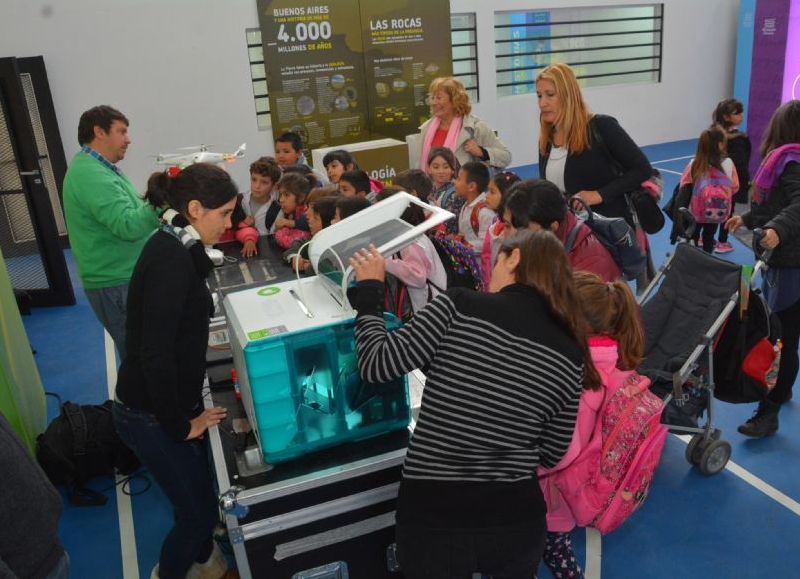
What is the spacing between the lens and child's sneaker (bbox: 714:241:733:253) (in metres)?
6.47

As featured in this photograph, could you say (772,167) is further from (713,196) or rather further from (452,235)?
(713,196)

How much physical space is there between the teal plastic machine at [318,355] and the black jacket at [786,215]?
2.03m

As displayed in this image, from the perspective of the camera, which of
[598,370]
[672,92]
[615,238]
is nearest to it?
[598,370]

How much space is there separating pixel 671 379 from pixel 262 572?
204cm

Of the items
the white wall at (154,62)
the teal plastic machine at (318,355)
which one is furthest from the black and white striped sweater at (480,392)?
the white wall at (154,62)

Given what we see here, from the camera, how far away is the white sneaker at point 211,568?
2.62 m

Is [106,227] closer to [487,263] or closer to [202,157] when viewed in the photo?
[202,157]

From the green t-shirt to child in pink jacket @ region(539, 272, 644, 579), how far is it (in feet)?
7.06

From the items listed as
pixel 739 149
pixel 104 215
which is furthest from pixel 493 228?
pixel 739 149

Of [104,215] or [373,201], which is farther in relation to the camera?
[373,201]

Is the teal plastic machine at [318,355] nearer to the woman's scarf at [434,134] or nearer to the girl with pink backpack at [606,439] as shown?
the girl with pink backpack at [606,439]

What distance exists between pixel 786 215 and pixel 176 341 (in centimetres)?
276

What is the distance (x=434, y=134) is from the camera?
5.33m

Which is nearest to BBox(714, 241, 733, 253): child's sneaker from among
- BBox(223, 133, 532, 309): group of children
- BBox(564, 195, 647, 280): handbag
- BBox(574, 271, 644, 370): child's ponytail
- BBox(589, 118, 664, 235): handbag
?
BBox(223, 133, 532, 309): group of children
